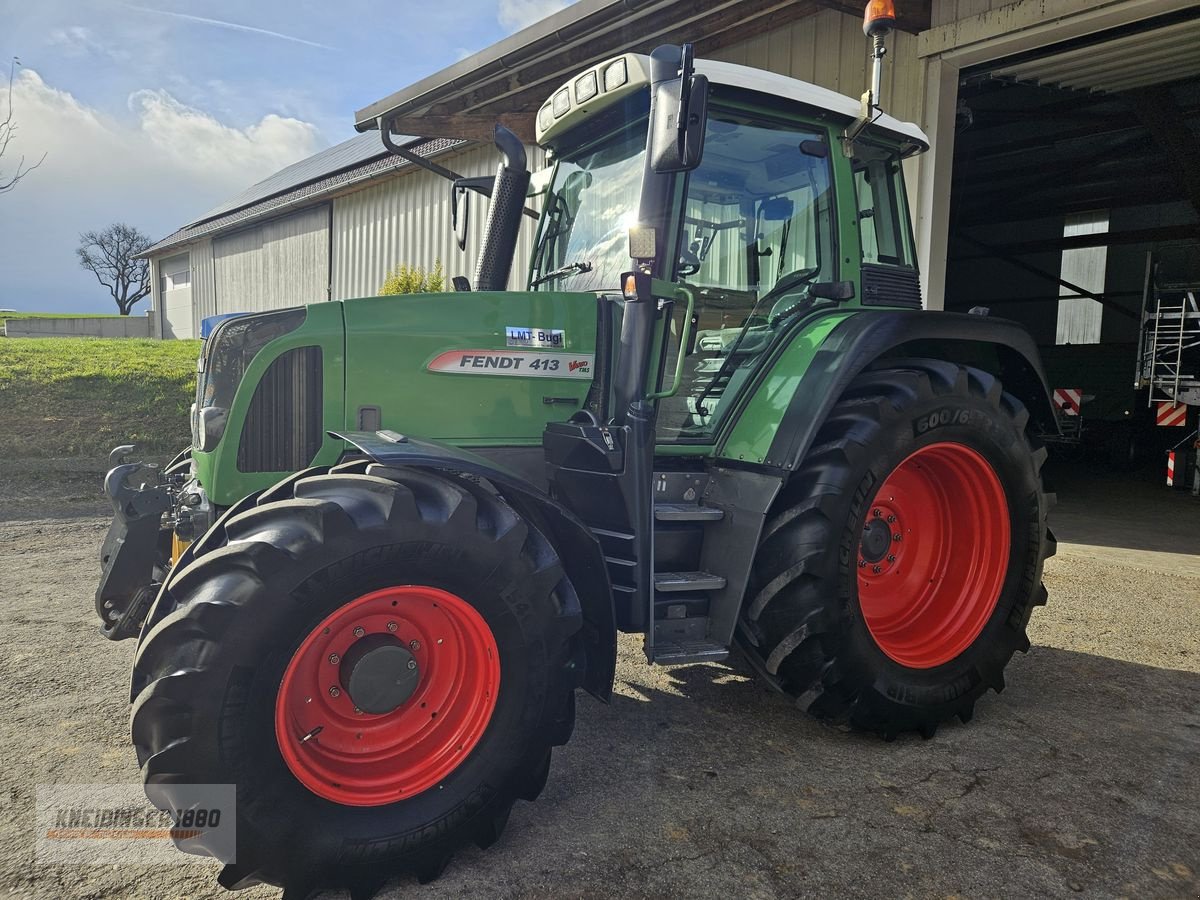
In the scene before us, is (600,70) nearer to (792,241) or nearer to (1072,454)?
(792,241)

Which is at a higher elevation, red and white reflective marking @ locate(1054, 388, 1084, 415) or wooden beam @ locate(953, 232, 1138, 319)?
wooden beam @ locate(953, 232, 1138, 319)

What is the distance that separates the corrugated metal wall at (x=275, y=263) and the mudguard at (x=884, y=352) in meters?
14.4

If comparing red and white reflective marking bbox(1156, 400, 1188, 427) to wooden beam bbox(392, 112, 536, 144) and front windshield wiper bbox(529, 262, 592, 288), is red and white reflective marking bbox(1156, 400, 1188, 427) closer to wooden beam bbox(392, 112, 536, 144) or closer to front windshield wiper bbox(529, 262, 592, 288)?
wooden beam bbox(392, 112, 536, 144)

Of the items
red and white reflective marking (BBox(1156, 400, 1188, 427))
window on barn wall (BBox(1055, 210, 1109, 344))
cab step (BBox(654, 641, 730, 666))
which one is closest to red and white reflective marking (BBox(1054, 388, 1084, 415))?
red and white reflective marking (BBox(1156, 400, 1188, 427))

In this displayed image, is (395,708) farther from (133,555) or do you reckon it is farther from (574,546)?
(133,555)

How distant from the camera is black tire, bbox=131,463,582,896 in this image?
6.73 feet

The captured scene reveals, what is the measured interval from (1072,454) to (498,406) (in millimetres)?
12891

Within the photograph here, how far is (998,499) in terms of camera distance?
350 cm

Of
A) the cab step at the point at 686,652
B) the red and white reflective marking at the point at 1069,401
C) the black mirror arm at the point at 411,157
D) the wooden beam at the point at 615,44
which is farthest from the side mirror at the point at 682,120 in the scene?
the red and white reflective marking at the point at 1069,401

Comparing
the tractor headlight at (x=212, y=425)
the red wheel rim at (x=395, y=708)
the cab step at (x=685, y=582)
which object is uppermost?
the tractor headlight at (x=212, y=425)

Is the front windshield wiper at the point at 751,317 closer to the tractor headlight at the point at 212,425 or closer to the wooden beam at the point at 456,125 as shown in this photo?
the tractor headlight at the point at 212,425

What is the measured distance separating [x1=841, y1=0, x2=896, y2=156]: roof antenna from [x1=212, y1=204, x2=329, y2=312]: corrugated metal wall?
1445 centimetres

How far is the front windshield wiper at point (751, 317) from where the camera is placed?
3.32 meters

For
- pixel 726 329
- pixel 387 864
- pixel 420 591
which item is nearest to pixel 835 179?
pixel 726 329
